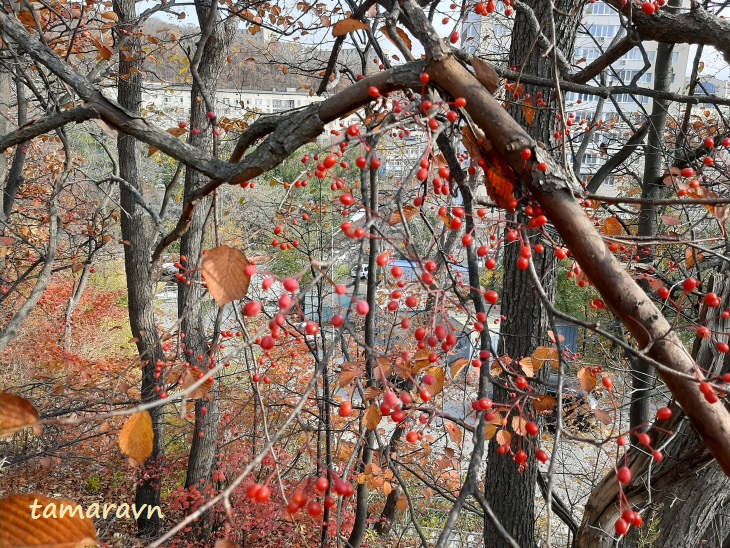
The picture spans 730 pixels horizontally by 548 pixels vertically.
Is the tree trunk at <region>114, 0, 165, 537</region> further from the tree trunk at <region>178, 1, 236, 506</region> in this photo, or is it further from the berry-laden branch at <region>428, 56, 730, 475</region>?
the berry-laden branch at <region>428, 56, 730, 475</region>

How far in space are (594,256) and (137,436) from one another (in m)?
0.91

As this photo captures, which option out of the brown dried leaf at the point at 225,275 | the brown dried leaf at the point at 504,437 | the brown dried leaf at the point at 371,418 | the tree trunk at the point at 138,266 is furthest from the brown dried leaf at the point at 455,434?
the tree trunk at the point at 138,266

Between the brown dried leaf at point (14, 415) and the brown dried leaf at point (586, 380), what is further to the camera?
the brown dried leaf at point (586, 380)

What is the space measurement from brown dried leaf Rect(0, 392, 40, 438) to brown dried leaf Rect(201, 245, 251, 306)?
259 mm

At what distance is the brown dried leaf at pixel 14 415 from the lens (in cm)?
52

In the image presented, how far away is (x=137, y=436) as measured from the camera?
2.98 feet

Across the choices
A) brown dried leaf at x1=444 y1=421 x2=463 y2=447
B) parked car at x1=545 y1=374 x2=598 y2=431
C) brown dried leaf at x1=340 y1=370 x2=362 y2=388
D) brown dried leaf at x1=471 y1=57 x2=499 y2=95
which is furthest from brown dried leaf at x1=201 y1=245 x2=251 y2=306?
brown dried leaf at x1=444 y1=421 x2=463 y2=447

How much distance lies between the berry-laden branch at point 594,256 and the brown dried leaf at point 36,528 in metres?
0.83

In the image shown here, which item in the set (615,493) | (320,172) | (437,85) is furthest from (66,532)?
(615,493)

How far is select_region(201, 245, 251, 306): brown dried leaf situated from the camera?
28.7 inches

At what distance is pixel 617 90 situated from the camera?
163cm

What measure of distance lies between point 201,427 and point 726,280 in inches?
182

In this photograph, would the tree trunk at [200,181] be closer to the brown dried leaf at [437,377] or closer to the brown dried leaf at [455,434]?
the brown dried leaf at [455,434]

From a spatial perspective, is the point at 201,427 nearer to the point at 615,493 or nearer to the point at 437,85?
the point at 615,493
